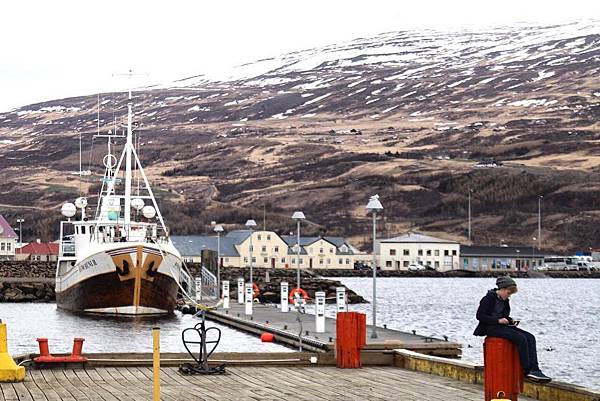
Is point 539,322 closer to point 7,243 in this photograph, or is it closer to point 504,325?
point 504,325

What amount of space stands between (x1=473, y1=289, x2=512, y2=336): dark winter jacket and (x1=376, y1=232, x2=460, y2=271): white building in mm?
171955

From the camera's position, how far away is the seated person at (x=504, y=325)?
13.7 m

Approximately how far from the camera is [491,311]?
13.9 meters

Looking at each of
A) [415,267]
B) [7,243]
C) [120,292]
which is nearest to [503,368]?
[120,292]

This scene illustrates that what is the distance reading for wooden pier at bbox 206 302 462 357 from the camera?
2786 cm

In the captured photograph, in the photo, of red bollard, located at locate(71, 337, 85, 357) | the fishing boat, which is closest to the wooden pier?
the fishing boat

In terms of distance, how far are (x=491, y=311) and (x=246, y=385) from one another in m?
5.01

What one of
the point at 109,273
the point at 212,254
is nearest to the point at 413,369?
the point at 109,273

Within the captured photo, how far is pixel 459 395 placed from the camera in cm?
1683

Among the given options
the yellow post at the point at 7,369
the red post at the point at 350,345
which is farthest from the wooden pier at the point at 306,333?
the yellow post at the point at 7,369

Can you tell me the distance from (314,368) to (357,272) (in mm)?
150959

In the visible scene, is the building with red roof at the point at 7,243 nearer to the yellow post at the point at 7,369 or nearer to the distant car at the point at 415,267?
the distant car at the point at 415,267

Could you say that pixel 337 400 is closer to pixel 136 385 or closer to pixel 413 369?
pixel 136 385

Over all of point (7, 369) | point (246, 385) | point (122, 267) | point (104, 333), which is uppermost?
point (122, 267)
